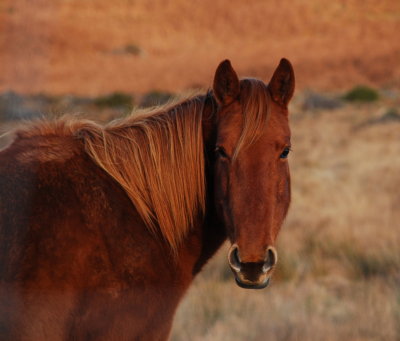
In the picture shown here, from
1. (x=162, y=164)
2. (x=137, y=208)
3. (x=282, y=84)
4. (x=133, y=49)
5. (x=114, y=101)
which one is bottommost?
(x=133, y=49)

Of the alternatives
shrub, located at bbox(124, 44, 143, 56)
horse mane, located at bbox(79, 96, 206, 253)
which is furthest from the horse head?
shrub, located at bbox(124, 44, 143, 56)

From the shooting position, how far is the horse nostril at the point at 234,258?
9.05 feet

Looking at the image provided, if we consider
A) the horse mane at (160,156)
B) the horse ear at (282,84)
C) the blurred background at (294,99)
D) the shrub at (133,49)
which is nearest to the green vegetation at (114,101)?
the blurred background at (294,99)

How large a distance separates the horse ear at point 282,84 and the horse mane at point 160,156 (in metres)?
0.06

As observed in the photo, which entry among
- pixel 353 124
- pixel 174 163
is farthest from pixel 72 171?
pixel 353 124

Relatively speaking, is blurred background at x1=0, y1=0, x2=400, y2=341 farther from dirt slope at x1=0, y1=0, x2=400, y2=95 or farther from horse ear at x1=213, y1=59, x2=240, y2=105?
horse ear at x1=213, y1=59, x2=240, y2=105

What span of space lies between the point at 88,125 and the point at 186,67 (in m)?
39.9

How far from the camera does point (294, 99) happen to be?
25.0 metres

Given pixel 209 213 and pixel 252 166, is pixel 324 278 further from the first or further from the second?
pixel 252 166

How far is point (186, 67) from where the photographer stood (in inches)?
1676

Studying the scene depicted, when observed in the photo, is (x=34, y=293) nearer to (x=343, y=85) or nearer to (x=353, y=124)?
(x=353, y=124)

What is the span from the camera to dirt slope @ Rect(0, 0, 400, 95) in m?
35.4

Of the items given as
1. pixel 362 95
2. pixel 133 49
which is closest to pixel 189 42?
pixel 133 49

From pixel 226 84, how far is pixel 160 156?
0.49 meters
